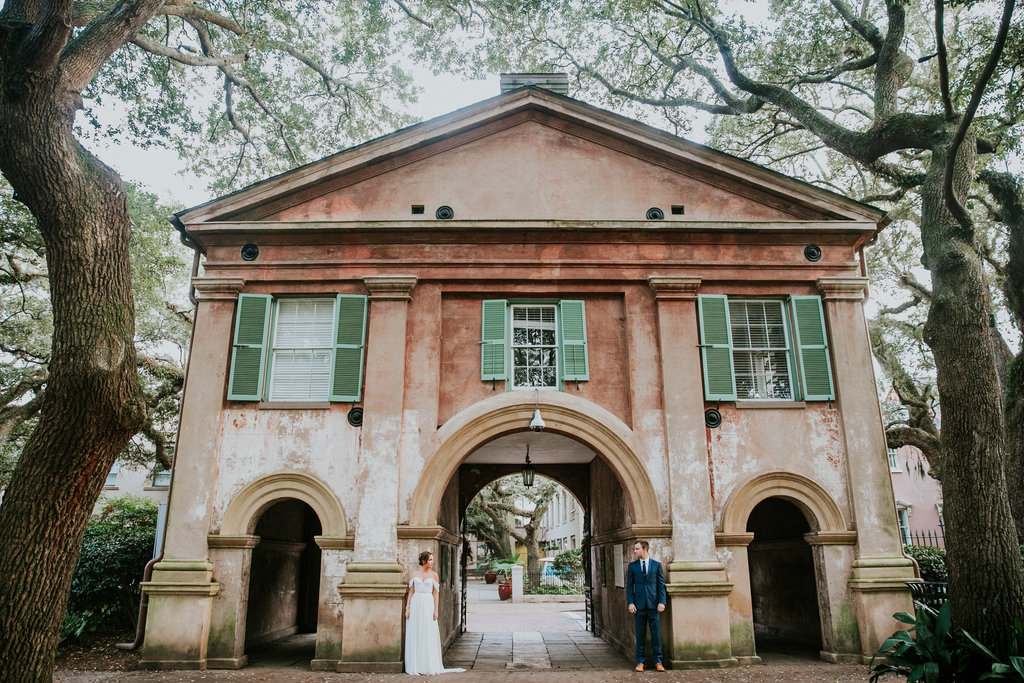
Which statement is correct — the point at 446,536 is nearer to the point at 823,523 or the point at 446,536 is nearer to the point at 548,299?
the point at 548,299

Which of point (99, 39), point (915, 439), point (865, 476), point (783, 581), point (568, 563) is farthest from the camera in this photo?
point (568, 563)

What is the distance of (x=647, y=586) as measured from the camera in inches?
409

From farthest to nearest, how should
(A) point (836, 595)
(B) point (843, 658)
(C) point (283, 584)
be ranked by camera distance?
(C) point (283, 584) < (A) point (836, 595) < (B) point (843, 658)

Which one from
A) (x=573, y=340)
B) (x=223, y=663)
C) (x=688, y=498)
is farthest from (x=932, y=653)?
(x=223, y=663)

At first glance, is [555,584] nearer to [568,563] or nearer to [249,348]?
[568,563]

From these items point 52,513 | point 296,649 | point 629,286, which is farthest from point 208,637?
point 629,286

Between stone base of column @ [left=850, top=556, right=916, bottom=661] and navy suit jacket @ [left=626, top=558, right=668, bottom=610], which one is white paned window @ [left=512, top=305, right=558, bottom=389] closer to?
navy suit jacket @ [left=626, top=558, right=668, bottom=610]

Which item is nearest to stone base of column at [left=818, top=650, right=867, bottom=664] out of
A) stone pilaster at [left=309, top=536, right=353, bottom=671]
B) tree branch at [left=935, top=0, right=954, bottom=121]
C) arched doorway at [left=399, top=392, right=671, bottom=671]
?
Result: arched doorway at [left=399, top=392, right=671, bottom=671]

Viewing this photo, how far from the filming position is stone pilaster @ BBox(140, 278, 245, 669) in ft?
34.0

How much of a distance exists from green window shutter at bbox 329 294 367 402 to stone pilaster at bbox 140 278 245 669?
1.87 meters

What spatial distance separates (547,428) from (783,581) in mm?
6259

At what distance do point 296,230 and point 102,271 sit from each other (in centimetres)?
555

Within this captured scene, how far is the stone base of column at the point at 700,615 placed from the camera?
1034 cm

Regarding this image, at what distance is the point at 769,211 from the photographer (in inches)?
496
